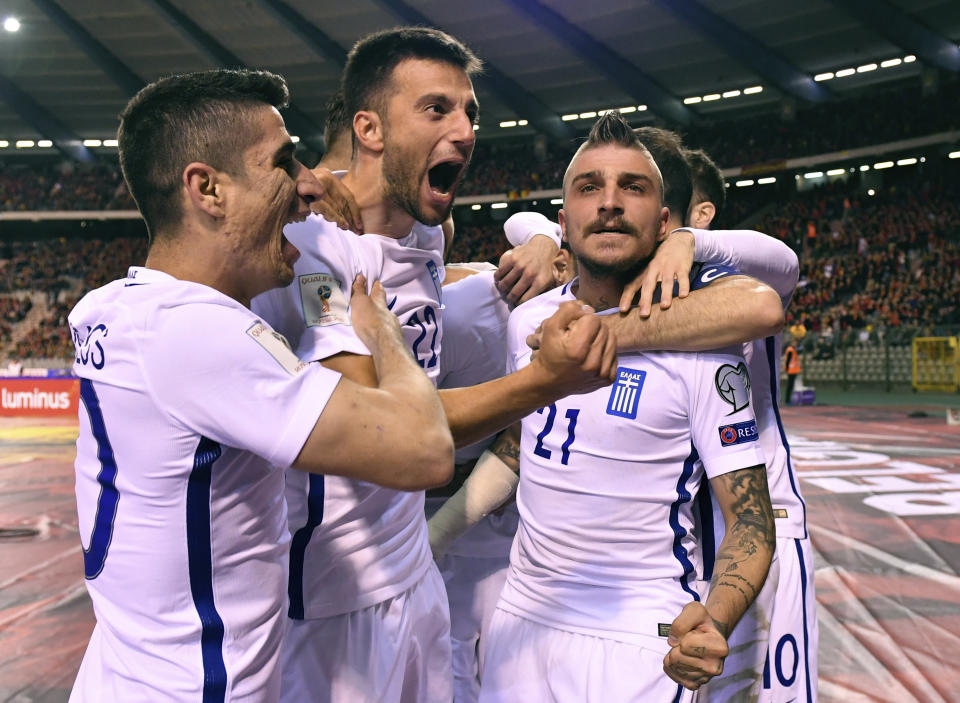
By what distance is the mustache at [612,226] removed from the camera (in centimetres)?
253

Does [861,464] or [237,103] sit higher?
[237,103]

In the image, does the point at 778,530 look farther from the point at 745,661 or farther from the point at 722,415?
the point at 722,415

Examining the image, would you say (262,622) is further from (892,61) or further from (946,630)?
(892,61)

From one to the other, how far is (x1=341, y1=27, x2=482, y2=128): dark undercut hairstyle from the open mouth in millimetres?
260

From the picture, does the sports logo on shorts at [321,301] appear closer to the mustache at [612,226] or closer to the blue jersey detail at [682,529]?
the mustache at [612,226]

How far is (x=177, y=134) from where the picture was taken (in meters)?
1.79

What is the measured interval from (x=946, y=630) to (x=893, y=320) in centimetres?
1928

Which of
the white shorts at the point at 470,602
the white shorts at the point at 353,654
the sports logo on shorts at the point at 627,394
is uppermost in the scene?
the sports logo on shorts at the point at 627,394

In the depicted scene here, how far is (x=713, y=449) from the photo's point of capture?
7.41 ft

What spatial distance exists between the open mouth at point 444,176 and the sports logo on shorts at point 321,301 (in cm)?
78

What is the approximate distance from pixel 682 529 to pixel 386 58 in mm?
1837

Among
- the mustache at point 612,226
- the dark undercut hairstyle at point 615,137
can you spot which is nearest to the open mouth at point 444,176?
the dark undercut hairstyle at point 615,137

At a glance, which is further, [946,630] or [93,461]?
[946,630]

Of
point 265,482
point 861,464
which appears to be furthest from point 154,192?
point 861,464
